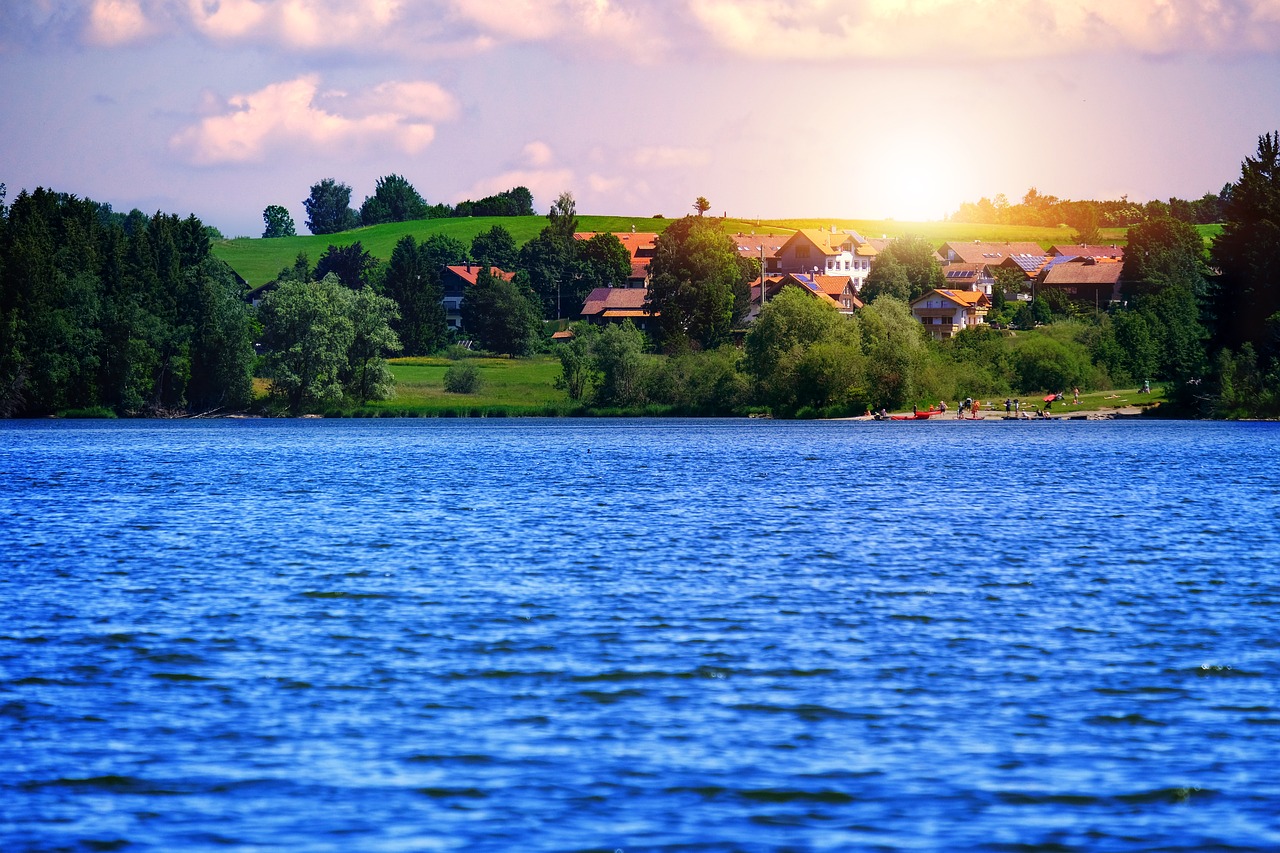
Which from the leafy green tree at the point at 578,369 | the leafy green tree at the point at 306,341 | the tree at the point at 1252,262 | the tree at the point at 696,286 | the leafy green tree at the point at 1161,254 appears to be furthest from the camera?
the leafy green tree at the point at 1161,254

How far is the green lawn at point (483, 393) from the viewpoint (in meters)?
136

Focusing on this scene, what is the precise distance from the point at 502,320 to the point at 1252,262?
302 ft

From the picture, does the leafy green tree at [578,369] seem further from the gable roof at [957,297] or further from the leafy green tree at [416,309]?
the gable roof at [957,297]

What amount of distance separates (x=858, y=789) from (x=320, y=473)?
53.8 m

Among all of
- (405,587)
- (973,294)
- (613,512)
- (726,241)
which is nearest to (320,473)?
(613,512)

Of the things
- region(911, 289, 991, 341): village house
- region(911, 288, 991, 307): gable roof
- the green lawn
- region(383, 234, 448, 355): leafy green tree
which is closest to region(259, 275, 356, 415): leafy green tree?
the green lawn

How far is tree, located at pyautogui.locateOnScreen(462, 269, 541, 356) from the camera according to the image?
175 meters

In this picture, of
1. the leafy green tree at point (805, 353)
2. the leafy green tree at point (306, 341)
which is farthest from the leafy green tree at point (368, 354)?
the leafy green tree at point (805, 353)

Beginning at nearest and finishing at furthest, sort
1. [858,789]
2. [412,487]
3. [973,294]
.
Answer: [858,789] → [412,487] → [973,294]

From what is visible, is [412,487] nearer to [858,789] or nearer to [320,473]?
[320,473]

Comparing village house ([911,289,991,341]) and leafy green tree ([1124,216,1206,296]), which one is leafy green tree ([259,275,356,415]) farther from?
leafy green tree ([1124,216,1206,296])

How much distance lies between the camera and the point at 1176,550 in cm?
3272

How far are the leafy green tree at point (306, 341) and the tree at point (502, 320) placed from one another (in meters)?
41.8

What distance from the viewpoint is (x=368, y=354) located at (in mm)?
135500
